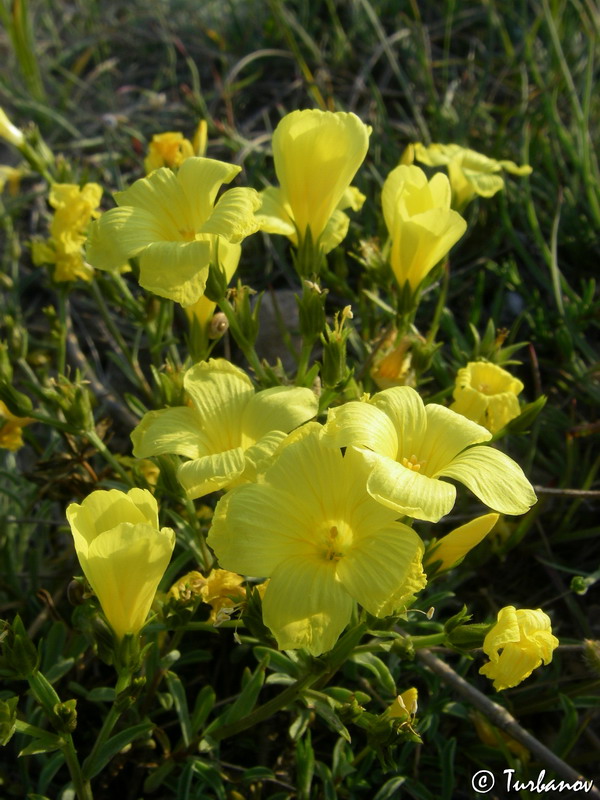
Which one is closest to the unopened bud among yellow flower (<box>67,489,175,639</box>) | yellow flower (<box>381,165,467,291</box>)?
yellow flower (<box>381,165,467,291</box>)

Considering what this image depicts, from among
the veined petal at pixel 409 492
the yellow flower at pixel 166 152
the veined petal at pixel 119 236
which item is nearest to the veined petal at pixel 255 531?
the veined petal at pixel 409 492

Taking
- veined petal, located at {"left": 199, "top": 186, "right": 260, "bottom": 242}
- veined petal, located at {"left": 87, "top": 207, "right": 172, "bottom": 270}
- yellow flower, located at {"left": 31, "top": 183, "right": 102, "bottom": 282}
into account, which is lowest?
yellow flower, located at {"left": 31, "top": 183, "right": 102, "bottom": 282}

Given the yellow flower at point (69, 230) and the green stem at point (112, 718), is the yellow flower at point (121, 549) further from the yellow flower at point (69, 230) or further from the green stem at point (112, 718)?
the yellow flower at point (69, 230)

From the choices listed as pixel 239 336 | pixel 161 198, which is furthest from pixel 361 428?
pixel 161 198

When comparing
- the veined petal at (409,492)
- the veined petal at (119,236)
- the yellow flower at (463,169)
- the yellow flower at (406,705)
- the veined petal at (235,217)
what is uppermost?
the veined petal at (119,236)

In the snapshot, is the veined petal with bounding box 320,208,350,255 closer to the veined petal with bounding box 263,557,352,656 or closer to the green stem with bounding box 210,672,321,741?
the veined petal with bounding box 263,557,352,656

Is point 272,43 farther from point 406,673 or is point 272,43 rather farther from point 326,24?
point 406,673
